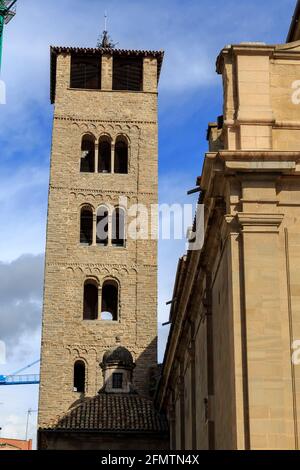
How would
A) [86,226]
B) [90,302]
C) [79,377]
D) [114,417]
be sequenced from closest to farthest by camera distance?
1. [114,417]
2. [79,377]
3. [90,302]
4. [86,226]

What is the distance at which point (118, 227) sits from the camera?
170 feet

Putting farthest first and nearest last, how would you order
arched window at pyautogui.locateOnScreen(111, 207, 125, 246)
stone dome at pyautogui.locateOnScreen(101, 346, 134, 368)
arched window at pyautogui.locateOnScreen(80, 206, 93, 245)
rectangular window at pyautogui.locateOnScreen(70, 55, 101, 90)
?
rectangular window at pyautogui.locateOnScreen(70, 55, 101, 90)
arched window at pyautogui.locateOnScreen(80, 206, 93, 245)
arched window at pyautogui.locateOnScreen(111, 207, 125, 246)
stone dome at pyautogui.locateOnScreen(101, 346, 134, 368)

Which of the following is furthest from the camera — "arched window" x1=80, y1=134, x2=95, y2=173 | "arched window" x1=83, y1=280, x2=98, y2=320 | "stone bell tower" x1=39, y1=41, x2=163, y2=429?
"arched window" x1=80, y1=134, x2=95, y2=173

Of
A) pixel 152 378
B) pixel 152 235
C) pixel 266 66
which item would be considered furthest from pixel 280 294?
pixel 152 235

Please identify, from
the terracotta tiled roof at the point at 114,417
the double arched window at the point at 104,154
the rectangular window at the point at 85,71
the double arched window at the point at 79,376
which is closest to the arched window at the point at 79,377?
the double arched window at the point at 79,376

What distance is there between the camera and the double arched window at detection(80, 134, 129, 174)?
53219 millimetres

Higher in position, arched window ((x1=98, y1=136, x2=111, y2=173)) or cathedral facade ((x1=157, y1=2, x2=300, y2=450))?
arched window ((x1=98, y1=136, x2=111, y2=173))

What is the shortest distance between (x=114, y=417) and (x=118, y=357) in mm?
6509

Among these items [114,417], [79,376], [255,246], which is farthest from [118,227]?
[255,246]

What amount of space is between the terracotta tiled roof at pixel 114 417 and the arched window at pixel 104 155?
16968 mm

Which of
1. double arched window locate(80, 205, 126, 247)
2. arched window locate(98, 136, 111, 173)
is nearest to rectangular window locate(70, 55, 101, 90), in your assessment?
arched window locate(98, 136, 111, 173)

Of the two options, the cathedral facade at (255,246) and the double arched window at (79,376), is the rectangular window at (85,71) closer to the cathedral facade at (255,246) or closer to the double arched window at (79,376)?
the double arched window at (79,376)

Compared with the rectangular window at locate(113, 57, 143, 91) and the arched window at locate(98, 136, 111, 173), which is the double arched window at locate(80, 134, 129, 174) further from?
the rectangular window at locate(113, 57, 143, 91)

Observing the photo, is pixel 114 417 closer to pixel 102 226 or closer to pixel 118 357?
pixel 118 357
